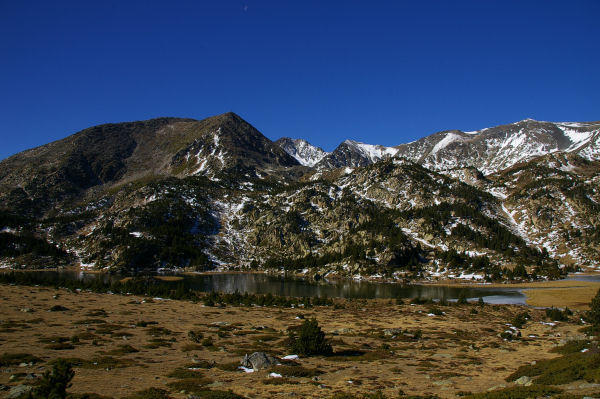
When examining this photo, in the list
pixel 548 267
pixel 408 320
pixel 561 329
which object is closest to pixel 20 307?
pixel 408 320

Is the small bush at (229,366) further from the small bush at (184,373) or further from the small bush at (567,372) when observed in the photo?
the small bush at (567,372)

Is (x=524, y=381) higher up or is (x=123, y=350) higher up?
(x=524, y=381)

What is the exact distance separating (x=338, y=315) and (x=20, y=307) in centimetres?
5604

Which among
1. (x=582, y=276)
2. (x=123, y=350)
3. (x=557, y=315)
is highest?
(x=123, y=350)

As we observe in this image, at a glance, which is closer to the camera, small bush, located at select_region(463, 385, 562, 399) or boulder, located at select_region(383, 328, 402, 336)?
small bush, located at select_region(463, 385, 562, 399)

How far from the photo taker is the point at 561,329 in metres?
57.6

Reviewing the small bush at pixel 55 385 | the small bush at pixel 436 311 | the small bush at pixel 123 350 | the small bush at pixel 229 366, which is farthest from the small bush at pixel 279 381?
the small bush at pixel 436 311

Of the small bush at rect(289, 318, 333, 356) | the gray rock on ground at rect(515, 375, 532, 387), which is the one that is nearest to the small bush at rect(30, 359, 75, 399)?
the small bush at rect(289, 318, 333, 356)

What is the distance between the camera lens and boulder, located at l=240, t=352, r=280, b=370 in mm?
31891

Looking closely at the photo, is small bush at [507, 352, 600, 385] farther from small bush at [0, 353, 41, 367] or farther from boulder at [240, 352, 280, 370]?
small bush at [0, 353, 41, 367]

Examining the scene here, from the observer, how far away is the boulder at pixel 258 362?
105 ft

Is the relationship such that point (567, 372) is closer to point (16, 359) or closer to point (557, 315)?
point (16, 359)

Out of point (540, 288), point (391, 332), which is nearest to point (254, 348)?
point (391, 332)

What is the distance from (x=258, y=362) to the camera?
32188 millimetres
